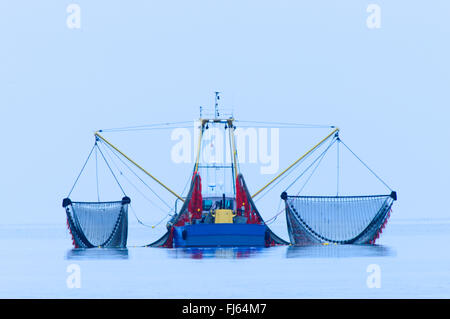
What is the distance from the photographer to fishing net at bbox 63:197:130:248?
3233 inches

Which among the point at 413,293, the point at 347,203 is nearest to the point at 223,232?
the point at 347,203

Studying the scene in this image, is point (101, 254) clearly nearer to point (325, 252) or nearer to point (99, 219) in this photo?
point (99, 219)

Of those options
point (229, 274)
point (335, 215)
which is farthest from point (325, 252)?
point (229, 274)

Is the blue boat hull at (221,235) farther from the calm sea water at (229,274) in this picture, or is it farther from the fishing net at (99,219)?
the fishing net at (99,219)

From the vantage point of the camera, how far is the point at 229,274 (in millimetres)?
60375

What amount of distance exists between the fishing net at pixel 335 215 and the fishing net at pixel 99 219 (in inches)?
534

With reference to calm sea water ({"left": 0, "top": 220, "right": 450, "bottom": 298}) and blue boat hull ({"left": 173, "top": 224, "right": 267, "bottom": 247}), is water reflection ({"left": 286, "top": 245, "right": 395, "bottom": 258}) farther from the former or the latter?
blue boat hull ({"left": 173, "top": 224, "right": 267, "bottom": 247})

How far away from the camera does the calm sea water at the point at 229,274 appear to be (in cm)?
5094

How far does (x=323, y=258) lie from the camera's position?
245ft

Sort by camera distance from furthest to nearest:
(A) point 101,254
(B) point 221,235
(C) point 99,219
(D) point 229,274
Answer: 1. (C) point 99,219
2. (A) point 101,254
3. (B) point 221,235
4. (D) point 229,274

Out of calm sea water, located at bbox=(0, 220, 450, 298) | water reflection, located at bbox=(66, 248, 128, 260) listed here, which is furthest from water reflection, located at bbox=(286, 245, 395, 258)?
water reflection, located at bbox=(66, 248, 128, 260)

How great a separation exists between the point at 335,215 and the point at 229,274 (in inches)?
881
